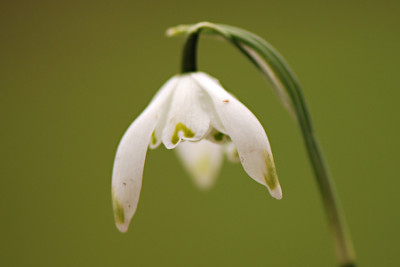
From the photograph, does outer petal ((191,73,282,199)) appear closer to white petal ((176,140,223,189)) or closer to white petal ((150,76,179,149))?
white petal ((150,76,179,149))

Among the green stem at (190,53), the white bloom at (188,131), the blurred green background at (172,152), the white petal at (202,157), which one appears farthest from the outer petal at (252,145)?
the blurred green background at (172,152)

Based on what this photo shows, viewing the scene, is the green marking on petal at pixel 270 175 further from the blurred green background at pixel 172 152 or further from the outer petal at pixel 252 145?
the blurred green background at pixel 172 152

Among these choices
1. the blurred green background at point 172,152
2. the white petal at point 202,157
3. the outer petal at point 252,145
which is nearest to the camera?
the outer petal at point 252,145

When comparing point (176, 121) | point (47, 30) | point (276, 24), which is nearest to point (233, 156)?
point (176, 121)

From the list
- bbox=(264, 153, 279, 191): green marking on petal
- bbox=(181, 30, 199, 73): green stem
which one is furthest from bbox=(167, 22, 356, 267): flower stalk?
bbox=(264, 153, 279, 191): green marking on petal

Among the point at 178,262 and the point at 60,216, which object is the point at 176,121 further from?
the point at 60,216
